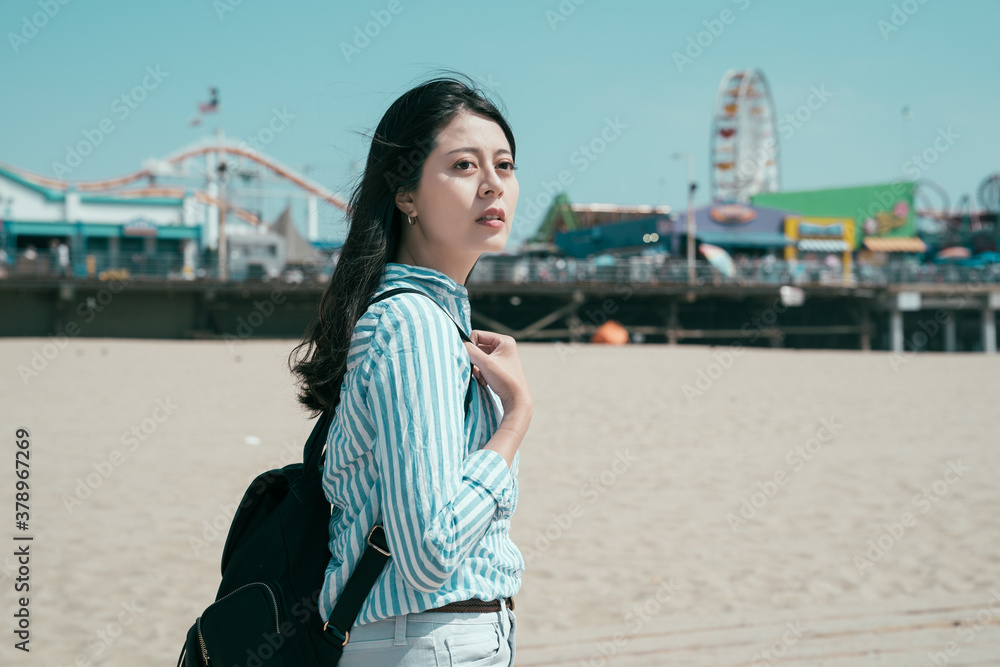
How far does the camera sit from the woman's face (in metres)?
1.38

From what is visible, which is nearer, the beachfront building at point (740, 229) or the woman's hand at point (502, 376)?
the woman's hand at point (502, 376)

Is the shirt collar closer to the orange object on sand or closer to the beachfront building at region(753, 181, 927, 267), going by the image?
the orange object on sand

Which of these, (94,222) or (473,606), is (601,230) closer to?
(94,222)

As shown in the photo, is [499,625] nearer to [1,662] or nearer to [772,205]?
[1,662]

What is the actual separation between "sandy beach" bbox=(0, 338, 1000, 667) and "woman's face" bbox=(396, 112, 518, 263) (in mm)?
474

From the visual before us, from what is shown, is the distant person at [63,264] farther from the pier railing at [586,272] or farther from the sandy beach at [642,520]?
the sandy beach at [642,520]

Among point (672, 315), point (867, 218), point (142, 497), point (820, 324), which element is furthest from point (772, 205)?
point (142, 497)

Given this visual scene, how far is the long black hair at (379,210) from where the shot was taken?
1401mm

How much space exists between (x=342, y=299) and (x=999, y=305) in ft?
118

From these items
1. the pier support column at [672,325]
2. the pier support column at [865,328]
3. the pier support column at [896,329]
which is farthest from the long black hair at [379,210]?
the pier support column at [896,329]

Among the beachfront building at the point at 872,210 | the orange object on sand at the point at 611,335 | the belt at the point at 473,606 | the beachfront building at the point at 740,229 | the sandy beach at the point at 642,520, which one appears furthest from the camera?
the beachfront building at the point at 872,210

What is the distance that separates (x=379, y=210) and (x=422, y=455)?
1.60 ft

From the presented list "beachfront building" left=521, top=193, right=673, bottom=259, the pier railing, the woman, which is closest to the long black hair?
the woman

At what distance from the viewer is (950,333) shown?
32625 mm
